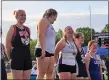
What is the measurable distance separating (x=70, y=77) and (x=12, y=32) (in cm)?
154

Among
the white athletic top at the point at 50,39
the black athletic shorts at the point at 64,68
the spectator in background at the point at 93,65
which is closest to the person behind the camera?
the white athletic top at the point at 50,39

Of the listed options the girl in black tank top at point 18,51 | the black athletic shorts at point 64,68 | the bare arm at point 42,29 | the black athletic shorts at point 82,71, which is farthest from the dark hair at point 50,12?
A: the black athletic shorts at point 82,71

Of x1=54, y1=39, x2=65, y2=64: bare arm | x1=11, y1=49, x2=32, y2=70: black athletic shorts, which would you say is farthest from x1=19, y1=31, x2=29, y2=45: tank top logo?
x1=54, y1=39, x2=65, y2=64: bare arm

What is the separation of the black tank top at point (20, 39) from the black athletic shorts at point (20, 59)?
8 centimetres

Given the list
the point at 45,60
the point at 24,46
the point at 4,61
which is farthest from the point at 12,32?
the point at 4,61

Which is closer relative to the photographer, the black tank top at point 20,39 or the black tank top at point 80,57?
the black tank top at point 20,39

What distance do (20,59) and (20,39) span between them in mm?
324

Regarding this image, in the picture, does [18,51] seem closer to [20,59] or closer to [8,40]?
[20,59]

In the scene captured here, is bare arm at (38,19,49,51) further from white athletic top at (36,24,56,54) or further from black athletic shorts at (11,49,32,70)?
black athletic shorts at (11,49,32,70)

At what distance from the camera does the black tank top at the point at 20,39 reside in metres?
5.35

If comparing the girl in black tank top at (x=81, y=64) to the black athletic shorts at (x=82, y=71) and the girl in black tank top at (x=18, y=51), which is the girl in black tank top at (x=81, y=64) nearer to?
the black athletic shorts at (x=82, y=71)

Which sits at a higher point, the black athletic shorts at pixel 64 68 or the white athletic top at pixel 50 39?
the white athletic top at pixel 50 39

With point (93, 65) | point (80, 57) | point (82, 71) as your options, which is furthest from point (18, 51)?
point (93, 65)

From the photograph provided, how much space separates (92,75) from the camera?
6953mm
